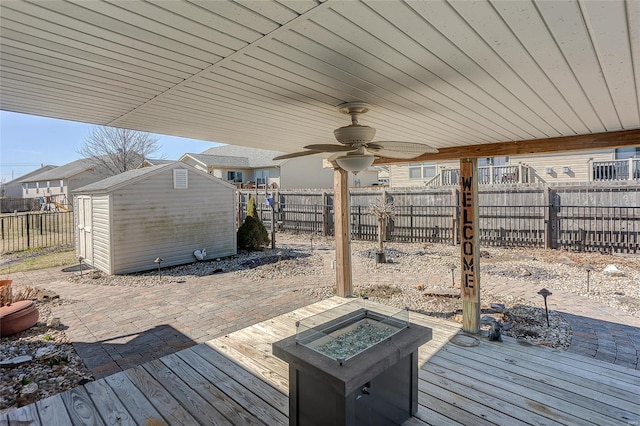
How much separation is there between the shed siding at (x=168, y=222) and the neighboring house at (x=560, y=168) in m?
5.67

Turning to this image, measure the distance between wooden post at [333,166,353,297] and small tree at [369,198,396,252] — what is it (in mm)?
3112

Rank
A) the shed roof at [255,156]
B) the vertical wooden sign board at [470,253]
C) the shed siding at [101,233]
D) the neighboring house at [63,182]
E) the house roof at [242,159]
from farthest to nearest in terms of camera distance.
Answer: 1. the neighboring house at [63,182]
2. the shed roof at [255,156]
3. the house roof at [242,159]
4. the shed siding at [101,233]
5. the vertical wooden sign board at [470,253]

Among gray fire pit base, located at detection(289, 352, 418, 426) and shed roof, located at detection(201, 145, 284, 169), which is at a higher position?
shed roof, located at detection(201, 145, 284, 169)

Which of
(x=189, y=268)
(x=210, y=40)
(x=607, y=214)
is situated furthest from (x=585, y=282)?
(x=189, y=268)

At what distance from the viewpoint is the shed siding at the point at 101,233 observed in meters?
6.88

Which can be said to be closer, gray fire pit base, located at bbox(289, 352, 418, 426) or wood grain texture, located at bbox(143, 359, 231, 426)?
gray fire pit base, located at bbox(289, 352, 418, 426)

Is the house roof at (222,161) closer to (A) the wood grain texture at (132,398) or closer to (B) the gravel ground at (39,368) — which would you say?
(B) the gravel ground at (39,368)

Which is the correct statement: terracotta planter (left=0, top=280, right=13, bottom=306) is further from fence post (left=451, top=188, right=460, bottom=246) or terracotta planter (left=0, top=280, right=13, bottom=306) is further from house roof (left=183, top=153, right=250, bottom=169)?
→ house roof (left=183, top=153, right=250, bottom=169)

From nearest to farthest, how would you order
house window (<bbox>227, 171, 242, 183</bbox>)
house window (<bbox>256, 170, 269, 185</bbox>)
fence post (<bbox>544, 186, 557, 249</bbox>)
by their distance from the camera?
fence post (<bbox>544, 186, 557, 249</bbox>), house window (<bbox>256, 170, 269, 185</bbox>), house window (<bbox>227, 171, 242, 183</bbox>)

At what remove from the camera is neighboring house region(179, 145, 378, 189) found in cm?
1927

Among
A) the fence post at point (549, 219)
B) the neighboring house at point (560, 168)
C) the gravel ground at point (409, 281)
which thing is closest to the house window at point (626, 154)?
the neighboring house at point (560, 168)

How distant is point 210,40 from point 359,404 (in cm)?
195

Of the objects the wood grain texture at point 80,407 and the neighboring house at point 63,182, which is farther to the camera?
the neighboring house at point 63,182

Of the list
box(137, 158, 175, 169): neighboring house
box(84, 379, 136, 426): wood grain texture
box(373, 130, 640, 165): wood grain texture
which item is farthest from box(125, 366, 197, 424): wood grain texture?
box(137, 158, 175, 169): neighboring house
